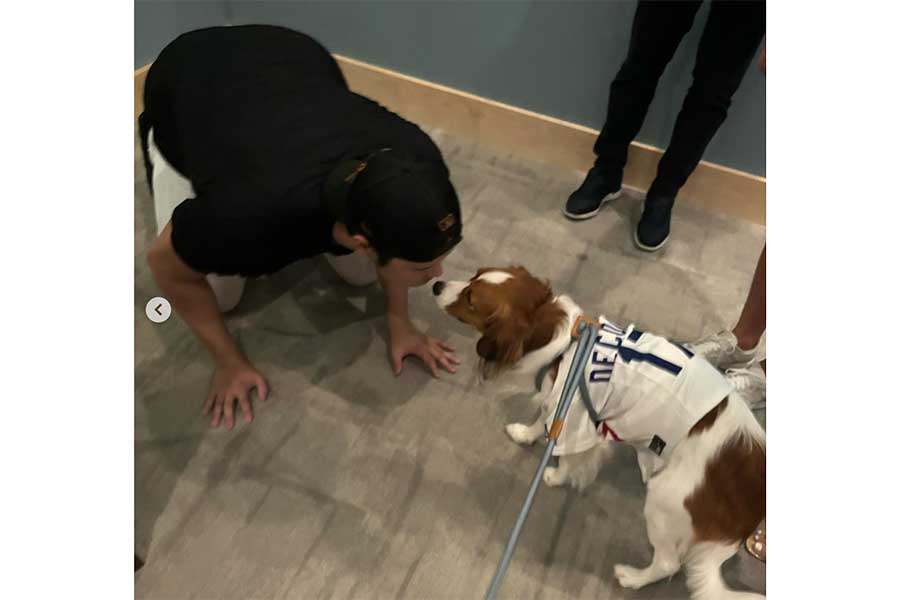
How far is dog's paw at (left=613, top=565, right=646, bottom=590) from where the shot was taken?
1242mm

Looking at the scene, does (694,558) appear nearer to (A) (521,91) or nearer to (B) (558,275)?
(B) (558,275)

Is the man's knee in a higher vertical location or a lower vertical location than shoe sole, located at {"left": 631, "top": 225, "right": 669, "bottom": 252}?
lower

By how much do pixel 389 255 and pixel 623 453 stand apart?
81 cm

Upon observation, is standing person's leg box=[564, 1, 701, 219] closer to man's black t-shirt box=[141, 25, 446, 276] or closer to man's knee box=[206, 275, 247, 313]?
man's black t-shirt box=[141, 25, 446, 276]

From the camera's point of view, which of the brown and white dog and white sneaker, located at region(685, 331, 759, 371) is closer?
the brown and white dog

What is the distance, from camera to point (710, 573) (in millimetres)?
1019

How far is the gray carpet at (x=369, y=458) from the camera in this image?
4.23 ft

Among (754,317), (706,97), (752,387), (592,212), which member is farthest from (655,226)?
(752,387)

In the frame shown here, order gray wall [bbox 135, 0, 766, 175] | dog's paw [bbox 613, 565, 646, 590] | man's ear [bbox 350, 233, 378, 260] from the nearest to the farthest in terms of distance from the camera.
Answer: man's ear [bbox 350, 233, 378, 260] → dog's paw [bbox 613, 565, 646, 590] → gray wall [bbox 135, 0, 766, 175]

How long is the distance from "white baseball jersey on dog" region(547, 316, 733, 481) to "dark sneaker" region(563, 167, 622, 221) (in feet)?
3.07

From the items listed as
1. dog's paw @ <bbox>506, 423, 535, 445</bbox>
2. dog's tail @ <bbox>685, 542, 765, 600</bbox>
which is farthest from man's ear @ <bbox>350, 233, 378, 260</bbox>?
dog's tail @ <bbox>685, 542, 765, 600</bbox>

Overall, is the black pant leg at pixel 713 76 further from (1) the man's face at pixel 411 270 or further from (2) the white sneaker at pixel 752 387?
(1) the man's face at pixel 411 270

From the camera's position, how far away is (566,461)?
1.36m

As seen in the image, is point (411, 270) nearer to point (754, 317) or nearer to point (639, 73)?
point (754, 317)
